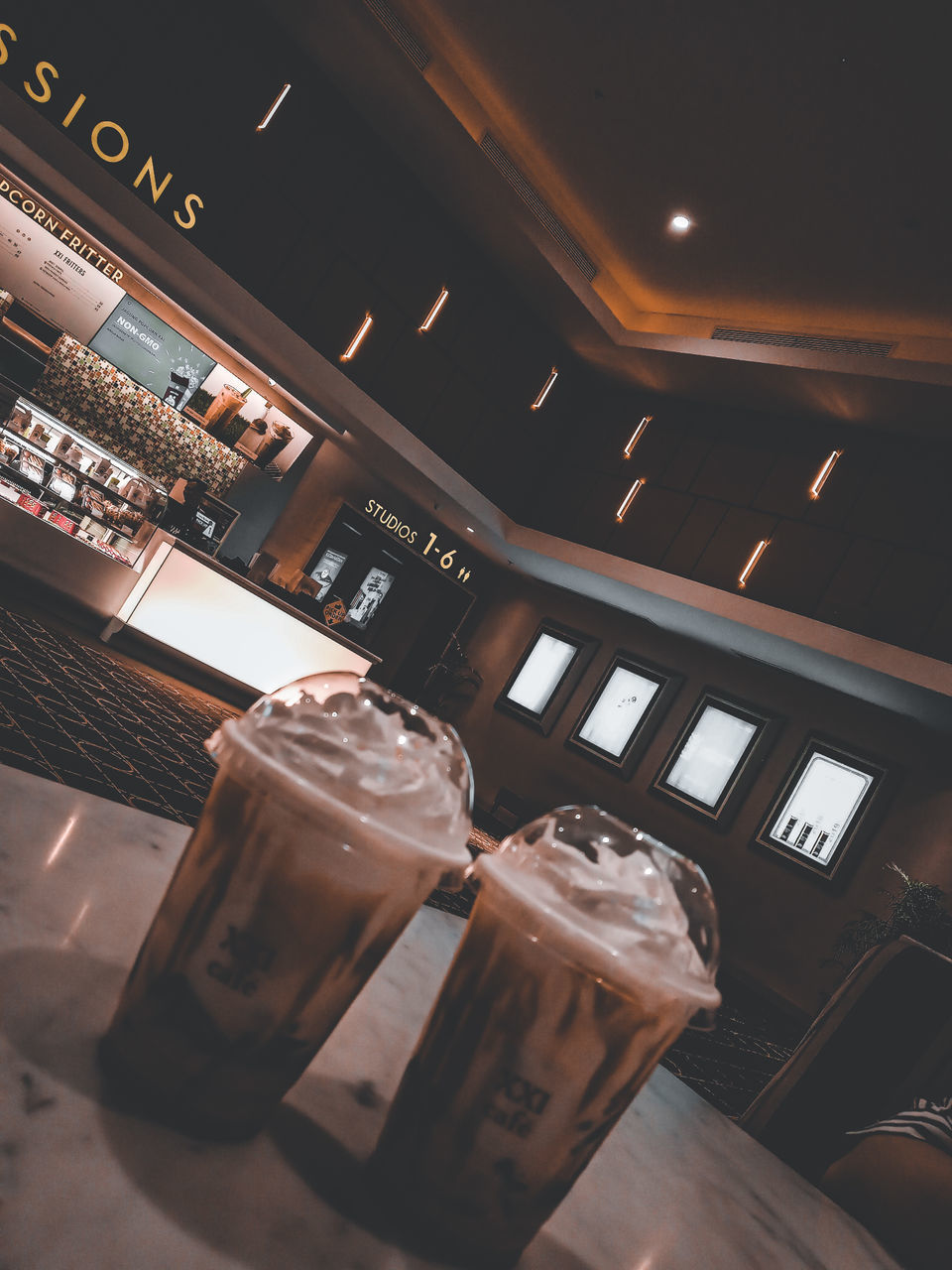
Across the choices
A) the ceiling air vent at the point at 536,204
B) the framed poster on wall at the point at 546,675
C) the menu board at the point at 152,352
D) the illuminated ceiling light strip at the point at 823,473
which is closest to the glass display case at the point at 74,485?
the menu board at the point at 152,352

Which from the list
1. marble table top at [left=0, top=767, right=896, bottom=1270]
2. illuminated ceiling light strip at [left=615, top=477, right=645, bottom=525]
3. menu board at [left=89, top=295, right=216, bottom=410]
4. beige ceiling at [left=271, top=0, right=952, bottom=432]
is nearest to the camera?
marble table top at [left=0, top=767, right=896, bottom=1270]

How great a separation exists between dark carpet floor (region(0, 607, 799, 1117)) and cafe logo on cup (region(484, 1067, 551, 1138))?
1752 millimetres

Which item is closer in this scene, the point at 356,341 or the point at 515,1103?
the point at 515,1103

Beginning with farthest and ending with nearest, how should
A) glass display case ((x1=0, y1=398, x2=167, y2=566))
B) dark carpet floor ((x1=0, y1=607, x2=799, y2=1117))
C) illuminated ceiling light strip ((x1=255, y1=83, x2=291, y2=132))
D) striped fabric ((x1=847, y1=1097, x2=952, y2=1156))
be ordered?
illuminated ceiling light strip ((x1=255, y1=83, x2=291, y2=132)) < glass display case ((x1=0, y1=398, x2=167, y2=566)) < dark carpet floor ((x1=0, y1=607, x2=799, y2=1117)) < striped fabric ((x1=847, y1=1097, x2=952, y2=1156))

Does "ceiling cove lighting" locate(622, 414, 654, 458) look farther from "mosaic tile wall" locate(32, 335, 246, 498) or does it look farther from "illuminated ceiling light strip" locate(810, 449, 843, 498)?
"mosaic tile wall" locate(32, 335, 246, 498)

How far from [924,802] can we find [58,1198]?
23.9 ft

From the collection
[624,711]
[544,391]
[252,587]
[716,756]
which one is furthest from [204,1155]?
[544,391]

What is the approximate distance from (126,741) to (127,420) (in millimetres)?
4382

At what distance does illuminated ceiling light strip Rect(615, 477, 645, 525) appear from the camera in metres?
8.11

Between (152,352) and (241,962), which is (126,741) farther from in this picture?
(152,352)

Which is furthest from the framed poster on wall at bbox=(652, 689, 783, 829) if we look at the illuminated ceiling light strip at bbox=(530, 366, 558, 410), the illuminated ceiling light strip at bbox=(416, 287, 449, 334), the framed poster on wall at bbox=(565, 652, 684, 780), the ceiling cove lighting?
the illuminated ceiling light strip at bbox=(416, 287, 449, 334)

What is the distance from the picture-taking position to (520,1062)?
385 mm

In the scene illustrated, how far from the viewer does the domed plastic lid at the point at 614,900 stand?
1.23 feet

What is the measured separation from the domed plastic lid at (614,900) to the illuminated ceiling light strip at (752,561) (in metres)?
7.13
